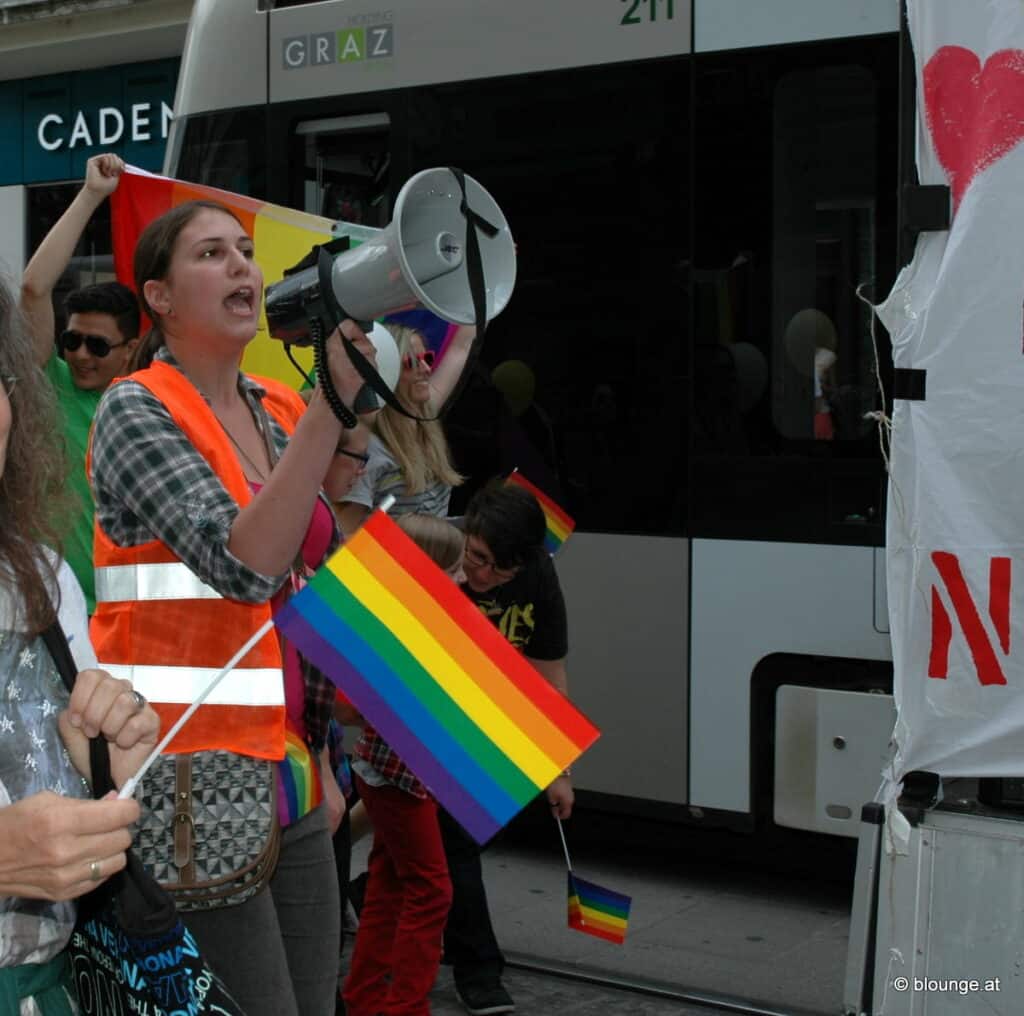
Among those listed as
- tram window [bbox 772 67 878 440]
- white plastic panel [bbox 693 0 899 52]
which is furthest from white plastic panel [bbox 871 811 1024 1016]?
white plastic panel [bbox 693 0 899 52]

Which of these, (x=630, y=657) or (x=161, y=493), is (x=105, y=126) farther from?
(x=161, y=493)

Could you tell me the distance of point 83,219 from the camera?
3846mm

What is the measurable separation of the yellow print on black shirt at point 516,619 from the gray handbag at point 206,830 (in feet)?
6.48

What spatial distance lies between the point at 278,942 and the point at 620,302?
328 cm

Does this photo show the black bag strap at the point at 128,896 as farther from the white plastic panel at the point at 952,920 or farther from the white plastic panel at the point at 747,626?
the white plastic panel at the point at 747,626

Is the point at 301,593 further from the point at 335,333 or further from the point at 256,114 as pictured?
the point at 256,114

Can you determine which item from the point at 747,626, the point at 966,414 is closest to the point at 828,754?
the point at 747,626

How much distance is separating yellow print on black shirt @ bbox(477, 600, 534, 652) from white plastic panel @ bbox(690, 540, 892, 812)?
93cm

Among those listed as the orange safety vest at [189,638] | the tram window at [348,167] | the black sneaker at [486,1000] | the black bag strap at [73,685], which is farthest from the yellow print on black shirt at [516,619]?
the black bag strap at [73,685]

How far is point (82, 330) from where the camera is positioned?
13.8 ft

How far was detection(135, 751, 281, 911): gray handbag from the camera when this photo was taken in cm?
247

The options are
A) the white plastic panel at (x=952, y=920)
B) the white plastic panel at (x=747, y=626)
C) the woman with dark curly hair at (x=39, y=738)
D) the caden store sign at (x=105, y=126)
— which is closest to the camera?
the woman with dark curly hair at (x=39, y=738)

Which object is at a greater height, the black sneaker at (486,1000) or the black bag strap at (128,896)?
the black bag strap at (128,896)

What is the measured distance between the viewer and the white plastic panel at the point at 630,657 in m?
5.30
